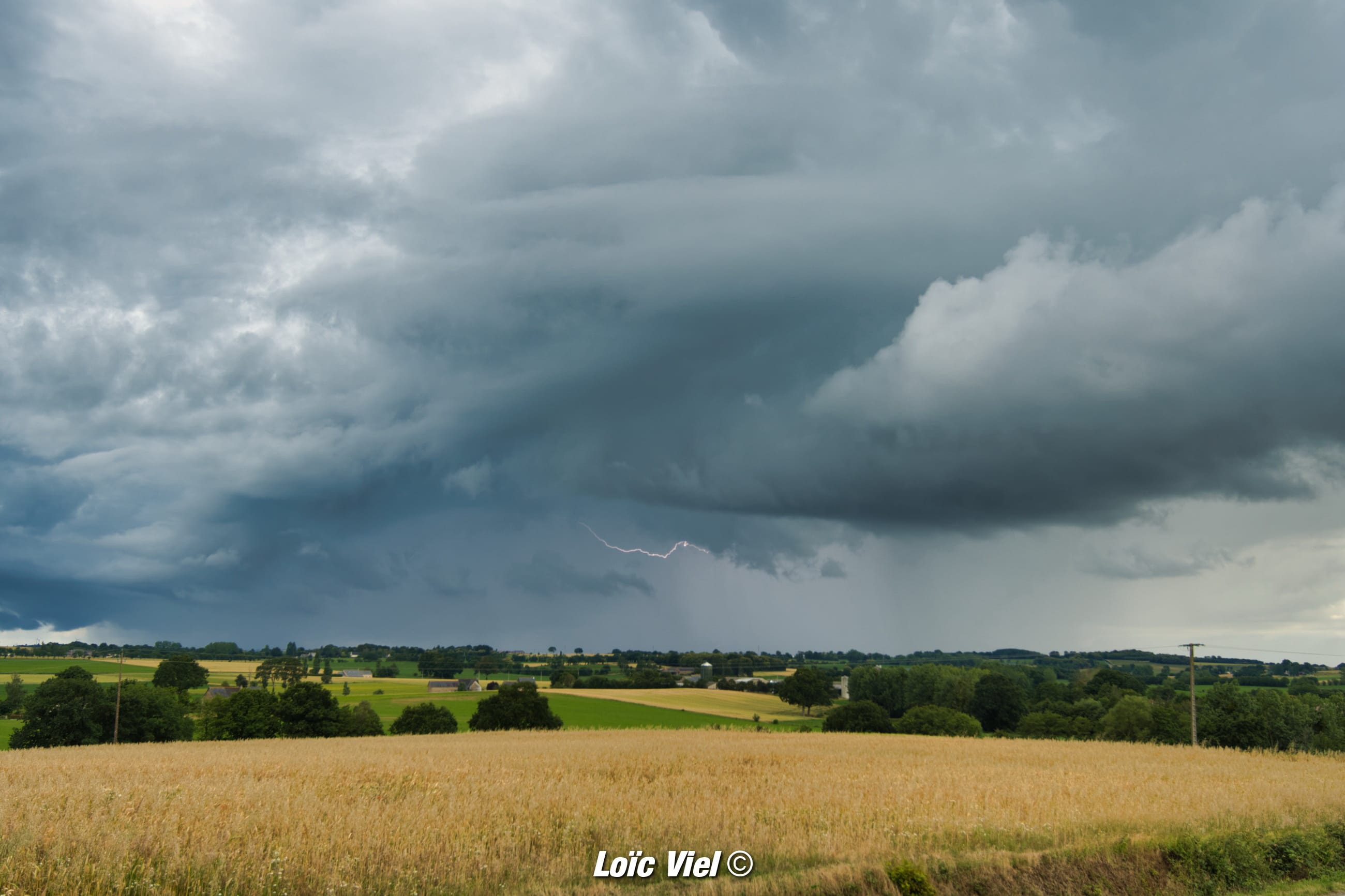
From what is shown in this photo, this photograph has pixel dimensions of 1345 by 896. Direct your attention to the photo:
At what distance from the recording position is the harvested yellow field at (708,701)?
12081cm

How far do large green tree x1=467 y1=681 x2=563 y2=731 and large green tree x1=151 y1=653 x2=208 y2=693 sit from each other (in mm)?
70407

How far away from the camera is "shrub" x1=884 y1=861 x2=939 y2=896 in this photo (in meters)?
13.9

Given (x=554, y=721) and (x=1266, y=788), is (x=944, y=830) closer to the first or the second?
(x=1266, y=788)

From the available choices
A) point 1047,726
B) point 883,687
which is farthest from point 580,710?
point 883,687

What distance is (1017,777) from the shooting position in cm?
2977

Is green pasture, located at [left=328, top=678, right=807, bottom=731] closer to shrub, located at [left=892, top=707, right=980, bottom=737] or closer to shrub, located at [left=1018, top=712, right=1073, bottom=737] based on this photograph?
shrub, located at [left=892, top=707, right=980, bottom=737]

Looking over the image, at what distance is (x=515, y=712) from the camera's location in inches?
3452

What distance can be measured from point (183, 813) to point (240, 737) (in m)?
78.9

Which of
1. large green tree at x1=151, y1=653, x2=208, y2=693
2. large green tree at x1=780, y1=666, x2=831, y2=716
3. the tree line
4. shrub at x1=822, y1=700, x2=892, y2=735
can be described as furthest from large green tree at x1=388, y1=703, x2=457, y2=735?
large green tree at x1=780, y1=666, x2=831, y2=716

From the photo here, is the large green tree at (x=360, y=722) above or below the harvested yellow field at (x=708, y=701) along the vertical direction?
above

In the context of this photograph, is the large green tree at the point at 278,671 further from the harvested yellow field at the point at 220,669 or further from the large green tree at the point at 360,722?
the large green tree at the point at 360,722

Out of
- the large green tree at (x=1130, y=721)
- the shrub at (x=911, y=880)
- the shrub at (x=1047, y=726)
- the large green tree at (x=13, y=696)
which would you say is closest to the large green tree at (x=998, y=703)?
the shrub at (x=1047, y=726)

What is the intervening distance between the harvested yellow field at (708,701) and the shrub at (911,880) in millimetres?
103248

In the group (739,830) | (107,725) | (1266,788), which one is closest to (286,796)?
(739,830)
